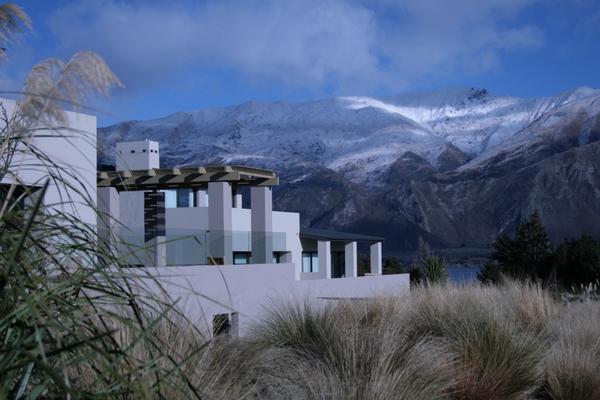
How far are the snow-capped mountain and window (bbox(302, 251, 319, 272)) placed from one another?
44.3m

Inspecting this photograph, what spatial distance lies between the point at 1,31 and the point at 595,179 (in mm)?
83915

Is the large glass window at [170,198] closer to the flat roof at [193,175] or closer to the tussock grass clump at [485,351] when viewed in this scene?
the flat roof at [193,175]

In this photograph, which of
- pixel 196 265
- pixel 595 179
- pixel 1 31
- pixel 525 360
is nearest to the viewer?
pixel 1 31

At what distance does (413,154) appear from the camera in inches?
4444

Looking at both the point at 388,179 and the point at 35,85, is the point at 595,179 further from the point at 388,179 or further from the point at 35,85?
the point at 35,85

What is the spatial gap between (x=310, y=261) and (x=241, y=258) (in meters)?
17.7

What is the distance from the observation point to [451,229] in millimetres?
85125

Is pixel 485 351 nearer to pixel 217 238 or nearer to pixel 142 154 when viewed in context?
pixel 217 238

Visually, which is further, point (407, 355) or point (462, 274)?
point (462, 274)

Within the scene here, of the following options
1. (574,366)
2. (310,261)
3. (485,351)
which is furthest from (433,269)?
(485,351)

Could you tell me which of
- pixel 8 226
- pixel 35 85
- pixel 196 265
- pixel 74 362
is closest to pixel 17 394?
pixel 74 362

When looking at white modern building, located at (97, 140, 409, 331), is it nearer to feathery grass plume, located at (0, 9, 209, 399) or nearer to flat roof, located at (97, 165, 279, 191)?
flat roof, located at (97, 165, 279, 191)

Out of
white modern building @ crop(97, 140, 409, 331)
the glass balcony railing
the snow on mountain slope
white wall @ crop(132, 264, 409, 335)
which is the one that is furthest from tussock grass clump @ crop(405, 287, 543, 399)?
the snow on mountain slope

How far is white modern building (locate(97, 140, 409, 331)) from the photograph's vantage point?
1103cm
